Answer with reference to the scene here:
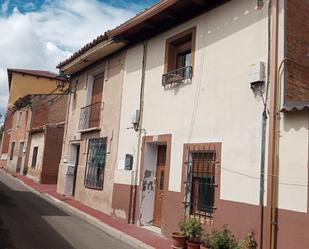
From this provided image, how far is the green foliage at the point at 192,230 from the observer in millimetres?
7863

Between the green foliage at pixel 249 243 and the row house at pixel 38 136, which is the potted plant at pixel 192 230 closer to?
the green foliage at pixel 249 243

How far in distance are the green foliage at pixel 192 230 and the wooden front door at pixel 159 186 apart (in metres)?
2.59

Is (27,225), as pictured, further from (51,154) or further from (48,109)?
(48,109)

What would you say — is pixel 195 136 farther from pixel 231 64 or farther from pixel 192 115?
pixel 231 64

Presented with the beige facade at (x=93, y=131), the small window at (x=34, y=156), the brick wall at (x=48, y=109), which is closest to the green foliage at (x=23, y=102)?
the brick wall at (x=48, y=109)

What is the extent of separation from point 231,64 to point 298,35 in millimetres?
1471

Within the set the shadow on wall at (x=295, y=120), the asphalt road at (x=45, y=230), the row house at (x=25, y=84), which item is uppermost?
the row house at (x=25, y=84)

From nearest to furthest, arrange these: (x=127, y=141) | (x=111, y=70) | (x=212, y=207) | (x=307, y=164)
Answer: (x=307, y=164) < (x=212, y=207) < (x=127, y=141) < (x=111, y=70)

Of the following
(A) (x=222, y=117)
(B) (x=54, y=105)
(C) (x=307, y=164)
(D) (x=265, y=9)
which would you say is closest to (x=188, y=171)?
(A) (x=222, y=117)

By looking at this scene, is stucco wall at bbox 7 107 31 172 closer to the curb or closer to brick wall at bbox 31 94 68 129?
brick wall at bbox 31 94 68 129

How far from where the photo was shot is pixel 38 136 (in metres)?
24.5

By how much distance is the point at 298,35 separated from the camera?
24.7 feet

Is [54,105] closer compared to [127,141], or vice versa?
[127,141]

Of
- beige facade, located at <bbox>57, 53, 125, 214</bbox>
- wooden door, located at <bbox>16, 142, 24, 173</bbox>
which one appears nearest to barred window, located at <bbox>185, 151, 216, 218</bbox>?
beige facade, located at <bbox>57, 53, 125, 214</bbox>
